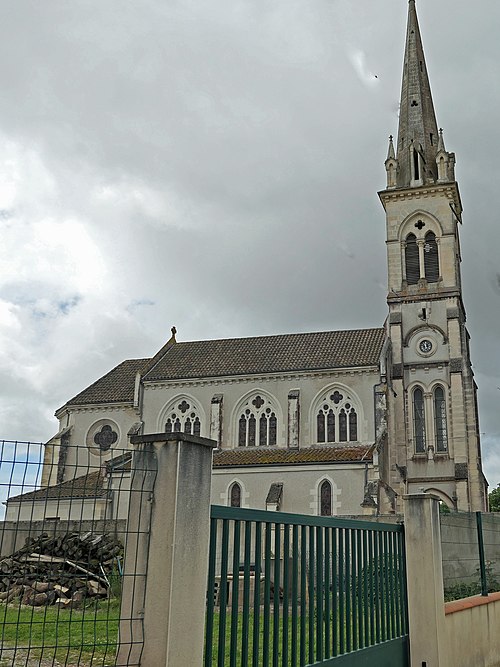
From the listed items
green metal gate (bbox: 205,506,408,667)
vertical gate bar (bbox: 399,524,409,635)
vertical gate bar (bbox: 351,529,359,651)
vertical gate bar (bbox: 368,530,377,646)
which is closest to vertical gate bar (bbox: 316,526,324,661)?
green metal gate (bbox: 205,506,408,667)

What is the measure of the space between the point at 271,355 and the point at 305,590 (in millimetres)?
37213

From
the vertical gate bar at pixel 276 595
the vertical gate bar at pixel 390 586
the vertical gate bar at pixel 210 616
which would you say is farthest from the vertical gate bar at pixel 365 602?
the vertical gate bar at pixel 210 616

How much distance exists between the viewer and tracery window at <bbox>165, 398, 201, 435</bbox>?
143 feet

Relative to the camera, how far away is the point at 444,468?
129 feet

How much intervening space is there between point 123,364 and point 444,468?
24.0 meters

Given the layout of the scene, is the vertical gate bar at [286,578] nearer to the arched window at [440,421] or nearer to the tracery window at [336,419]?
the tracery window at [336,419]

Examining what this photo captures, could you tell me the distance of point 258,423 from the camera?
4228cm

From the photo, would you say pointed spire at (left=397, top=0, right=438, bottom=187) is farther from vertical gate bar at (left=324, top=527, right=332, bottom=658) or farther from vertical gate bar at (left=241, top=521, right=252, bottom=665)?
vertical gate bar at (left=241, top=521, right=252, bottom=665)

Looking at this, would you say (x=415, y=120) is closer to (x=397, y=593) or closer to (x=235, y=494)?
(x=235, y=494)

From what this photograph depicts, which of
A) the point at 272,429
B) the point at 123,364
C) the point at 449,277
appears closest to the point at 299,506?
the point at 272,429

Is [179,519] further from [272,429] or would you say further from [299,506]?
[272,429]

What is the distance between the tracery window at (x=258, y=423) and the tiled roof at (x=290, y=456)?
0.56 meters

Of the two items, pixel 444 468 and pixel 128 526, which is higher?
pixel 444 468

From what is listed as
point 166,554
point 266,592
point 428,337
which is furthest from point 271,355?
point 166,554
